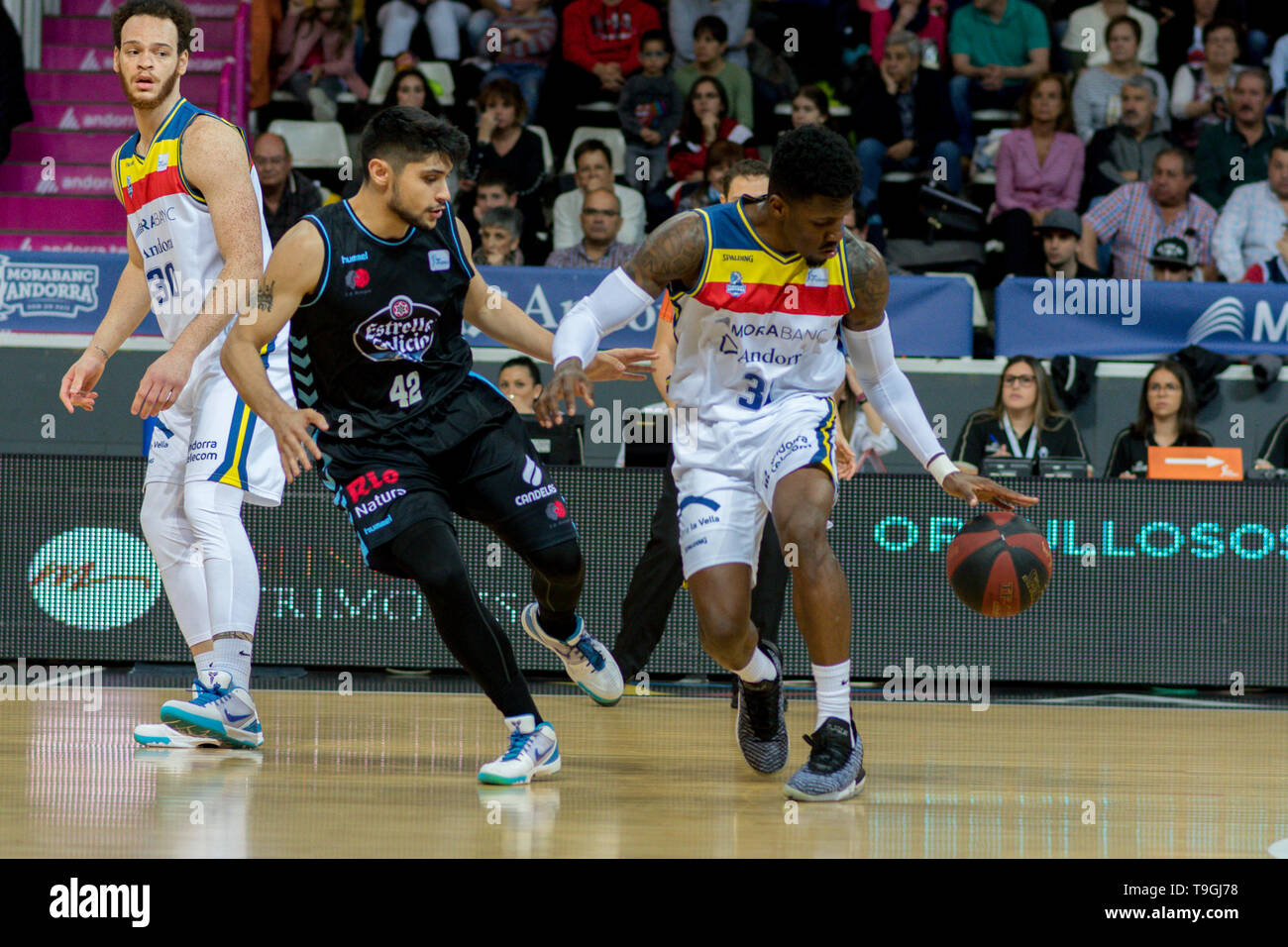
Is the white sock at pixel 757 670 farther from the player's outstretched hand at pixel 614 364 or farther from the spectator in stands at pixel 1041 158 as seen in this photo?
the spectator in stands at pixel 1041 158

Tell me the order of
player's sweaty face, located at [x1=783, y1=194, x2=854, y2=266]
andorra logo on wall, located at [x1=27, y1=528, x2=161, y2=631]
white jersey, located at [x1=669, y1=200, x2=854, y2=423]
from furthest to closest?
andorra logo on wall, located at [x1=27, y1=528, x2=161, y2=631] → white jersey, located at [x1=669, y1=200, x2=854, y2=423] → player's sweaty face, located at [x1=783, y1=194, x2=854, y2=266]

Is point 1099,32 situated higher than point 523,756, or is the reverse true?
point 1099,32

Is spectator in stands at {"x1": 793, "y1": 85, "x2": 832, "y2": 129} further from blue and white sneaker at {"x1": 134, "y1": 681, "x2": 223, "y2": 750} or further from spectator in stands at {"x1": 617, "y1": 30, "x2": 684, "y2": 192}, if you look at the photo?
blue and white sneaker at {"x1": 134, "y1": 681, "x2": 223, "y2": 750}

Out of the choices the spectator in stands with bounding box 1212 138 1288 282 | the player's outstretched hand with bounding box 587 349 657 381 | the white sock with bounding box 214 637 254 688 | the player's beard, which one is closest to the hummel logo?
the player's outstretched hand with bounding box 587 349 657 381

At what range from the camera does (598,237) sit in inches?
378

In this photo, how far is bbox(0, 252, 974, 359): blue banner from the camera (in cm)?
891

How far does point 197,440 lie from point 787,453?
1.92m

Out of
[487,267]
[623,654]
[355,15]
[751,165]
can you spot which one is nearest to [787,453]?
[751,165]

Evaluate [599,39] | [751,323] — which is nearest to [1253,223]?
[599,39]

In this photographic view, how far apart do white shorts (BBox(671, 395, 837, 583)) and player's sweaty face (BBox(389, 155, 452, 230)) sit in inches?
38.9

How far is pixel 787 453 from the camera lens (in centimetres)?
444

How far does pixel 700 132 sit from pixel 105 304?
4.14m

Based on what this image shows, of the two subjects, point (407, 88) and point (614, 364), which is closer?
point (614, 364)

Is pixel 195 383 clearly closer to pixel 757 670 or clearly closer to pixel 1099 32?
pixel 757 670
